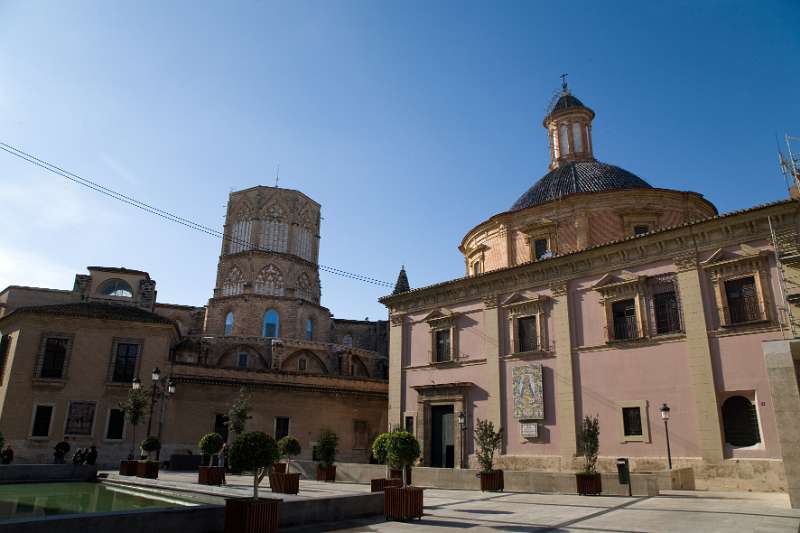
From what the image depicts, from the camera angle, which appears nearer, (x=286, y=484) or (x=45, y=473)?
(x=286, y=484)

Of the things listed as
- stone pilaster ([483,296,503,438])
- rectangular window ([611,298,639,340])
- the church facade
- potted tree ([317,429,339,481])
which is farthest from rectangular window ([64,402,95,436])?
rectangular window ([611,298,639,340])

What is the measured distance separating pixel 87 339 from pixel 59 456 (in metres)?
6.13

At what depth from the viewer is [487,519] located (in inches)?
452

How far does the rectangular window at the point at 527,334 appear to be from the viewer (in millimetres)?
24172

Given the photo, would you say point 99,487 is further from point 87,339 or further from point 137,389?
point 87,339

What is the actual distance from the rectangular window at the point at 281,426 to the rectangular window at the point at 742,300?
2297 centimetres

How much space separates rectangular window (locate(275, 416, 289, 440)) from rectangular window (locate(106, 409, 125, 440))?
781 centimetres

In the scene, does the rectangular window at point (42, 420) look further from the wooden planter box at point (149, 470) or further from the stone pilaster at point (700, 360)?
the stone pilaster at point (700, 360)

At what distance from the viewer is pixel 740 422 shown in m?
18.0

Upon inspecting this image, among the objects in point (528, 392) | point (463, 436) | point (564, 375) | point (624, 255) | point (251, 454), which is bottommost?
point (251, 454)

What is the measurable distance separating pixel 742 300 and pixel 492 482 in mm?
10431

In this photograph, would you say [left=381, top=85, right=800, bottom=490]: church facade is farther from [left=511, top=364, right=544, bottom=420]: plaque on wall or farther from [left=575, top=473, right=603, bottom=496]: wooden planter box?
[left=575, top=473, right=603, bottom=496]: wooden planter box

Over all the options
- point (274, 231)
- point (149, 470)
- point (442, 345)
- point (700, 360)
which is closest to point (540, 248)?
point (442, 345)

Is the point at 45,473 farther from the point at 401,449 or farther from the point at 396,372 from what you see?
the point at 396,372
